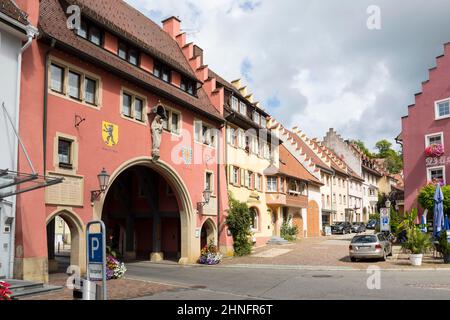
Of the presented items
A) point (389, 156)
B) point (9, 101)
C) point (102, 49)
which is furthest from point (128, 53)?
point (389, 156)

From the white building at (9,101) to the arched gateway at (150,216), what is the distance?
34.9ft

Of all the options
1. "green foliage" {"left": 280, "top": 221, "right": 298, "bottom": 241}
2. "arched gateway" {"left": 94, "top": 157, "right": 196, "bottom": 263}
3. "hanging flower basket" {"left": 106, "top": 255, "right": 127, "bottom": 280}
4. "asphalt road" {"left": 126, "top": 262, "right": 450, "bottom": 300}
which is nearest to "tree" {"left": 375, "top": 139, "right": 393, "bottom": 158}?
"green foliage" {"left": 280, "top": 221, "right": 298, "bottom": 241}

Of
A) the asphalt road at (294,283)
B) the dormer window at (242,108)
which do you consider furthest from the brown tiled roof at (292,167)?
the asphalt road at (294,283)

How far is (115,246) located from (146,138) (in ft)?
42.3

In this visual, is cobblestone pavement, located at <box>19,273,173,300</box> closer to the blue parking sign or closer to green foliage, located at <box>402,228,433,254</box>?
the blue parking sign

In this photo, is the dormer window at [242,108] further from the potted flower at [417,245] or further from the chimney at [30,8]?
the chimney at [30,8]

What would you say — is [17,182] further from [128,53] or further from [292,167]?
[292,167]

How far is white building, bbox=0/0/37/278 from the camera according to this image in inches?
586

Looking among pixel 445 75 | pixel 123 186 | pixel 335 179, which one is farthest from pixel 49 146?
pixel 335 179

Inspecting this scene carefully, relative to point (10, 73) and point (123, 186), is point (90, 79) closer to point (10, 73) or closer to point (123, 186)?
point (10, 73)

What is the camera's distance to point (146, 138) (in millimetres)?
22906

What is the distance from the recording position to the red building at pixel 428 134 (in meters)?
34.0

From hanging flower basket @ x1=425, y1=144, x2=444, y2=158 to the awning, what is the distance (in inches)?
1103

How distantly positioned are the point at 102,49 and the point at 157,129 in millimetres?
4638
